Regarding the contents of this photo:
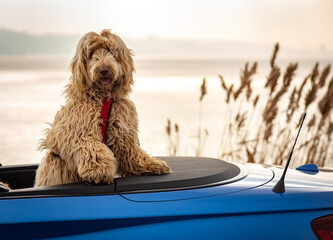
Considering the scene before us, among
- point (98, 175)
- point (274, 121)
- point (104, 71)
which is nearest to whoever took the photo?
point (98, 175)

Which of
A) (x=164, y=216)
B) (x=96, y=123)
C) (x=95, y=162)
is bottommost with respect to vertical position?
(x=164, y=216)

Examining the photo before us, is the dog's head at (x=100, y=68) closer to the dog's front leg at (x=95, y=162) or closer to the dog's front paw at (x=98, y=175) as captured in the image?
the dog's front leg at (x=95, y=162)

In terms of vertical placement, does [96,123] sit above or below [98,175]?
above

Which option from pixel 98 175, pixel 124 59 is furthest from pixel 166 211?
pixel 124 59

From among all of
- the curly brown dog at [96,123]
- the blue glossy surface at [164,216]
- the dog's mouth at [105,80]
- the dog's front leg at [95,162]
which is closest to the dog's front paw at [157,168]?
the curly brown dog at [96,123]

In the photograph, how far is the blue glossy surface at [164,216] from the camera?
158cm

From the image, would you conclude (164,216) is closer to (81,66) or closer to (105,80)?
(105,80)

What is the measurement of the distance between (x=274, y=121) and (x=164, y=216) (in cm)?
270

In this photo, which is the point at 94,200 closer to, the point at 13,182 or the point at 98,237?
the point at 98,237

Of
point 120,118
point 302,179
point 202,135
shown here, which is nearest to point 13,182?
point 120,118

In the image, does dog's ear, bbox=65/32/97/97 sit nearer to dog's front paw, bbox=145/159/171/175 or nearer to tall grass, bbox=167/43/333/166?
dog's front paw, bbox=145/159/171/175

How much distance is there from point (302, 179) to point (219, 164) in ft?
1.26

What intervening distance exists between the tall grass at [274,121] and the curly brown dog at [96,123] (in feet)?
6.66

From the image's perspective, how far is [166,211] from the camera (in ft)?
5.28
